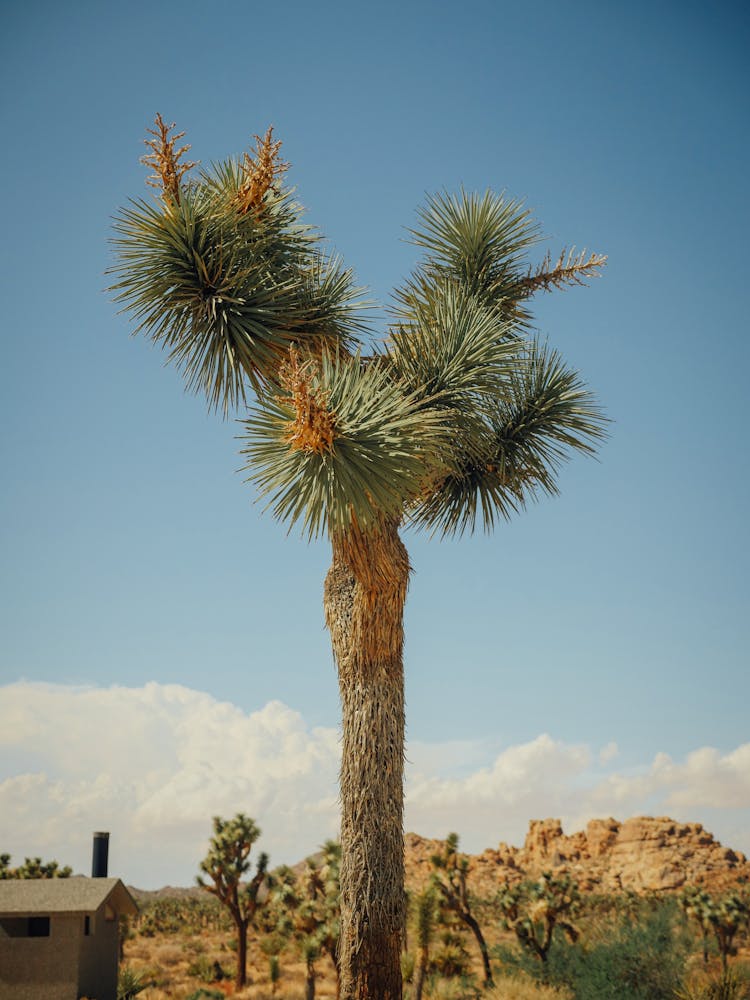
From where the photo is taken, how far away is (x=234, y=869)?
92.0 ft

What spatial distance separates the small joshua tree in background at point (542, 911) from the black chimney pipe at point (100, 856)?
443 inches

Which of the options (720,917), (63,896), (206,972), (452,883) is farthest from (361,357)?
(720,917)

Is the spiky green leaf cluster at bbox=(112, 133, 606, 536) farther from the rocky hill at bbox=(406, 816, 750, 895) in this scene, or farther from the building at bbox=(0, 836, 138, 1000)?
the rocky hill at bbox=(406, 816, 750, 895)

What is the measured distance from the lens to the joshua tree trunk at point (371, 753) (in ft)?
32.0

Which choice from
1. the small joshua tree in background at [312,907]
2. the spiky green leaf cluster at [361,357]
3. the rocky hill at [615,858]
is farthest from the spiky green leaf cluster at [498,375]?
the rocky hill at [615,858]

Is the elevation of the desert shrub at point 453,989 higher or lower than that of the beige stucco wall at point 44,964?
lower

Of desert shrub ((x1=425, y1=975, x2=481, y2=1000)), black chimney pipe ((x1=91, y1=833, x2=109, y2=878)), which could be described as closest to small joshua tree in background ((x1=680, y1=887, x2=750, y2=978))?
desert shrub ((x1=425, y1=975, x2=481, y2=1000))

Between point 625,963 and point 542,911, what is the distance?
7224mm

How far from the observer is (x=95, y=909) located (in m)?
18.2

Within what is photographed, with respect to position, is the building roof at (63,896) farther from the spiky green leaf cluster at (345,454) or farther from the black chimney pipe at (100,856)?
the spiky green leaf cluster at (345,454)

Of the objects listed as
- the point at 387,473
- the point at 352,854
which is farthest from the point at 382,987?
the point at 387,473

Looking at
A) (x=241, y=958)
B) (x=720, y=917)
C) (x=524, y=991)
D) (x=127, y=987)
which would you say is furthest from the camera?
(x=720, y=917)

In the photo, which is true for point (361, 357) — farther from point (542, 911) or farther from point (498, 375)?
point (542, 911)

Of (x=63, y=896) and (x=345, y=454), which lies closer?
(x=345, y=454)
